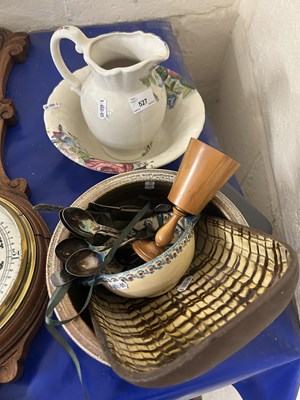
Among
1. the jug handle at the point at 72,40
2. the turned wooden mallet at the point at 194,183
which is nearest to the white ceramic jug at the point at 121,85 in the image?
the jug handle at the point at 72,40

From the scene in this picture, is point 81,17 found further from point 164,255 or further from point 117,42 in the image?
point 164,255

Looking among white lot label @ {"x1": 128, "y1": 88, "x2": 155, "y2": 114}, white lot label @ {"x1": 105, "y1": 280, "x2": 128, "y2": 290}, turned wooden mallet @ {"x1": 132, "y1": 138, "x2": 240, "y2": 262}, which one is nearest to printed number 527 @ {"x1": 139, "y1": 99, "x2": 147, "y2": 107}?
white lot label @ {"x1": 128, "y1": 88, "x2": 155, "y2": 114}

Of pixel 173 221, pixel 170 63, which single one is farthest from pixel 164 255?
pixel 170 63

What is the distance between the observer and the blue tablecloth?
44 cm

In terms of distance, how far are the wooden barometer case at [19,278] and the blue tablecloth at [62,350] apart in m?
0.02

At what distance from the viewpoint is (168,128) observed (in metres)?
0.61

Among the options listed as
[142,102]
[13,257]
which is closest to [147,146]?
[142,102]

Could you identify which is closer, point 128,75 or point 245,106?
point 128,75

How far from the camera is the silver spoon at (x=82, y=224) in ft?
1.38

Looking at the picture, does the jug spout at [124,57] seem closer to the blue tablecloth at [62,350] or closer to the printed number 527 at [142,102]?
the printed number 527 at [142,102]

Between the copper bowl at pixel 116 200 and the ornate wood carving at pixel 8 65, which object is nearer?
the copper bowl at pixel 116 200

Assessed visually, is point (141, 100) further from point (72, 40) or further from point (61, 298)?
point (61, 298)

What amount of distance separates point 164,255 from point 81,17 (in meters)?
0.55

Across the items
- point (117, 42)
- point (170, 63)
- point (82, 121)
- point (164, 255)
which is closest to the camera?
point (164, 255)
